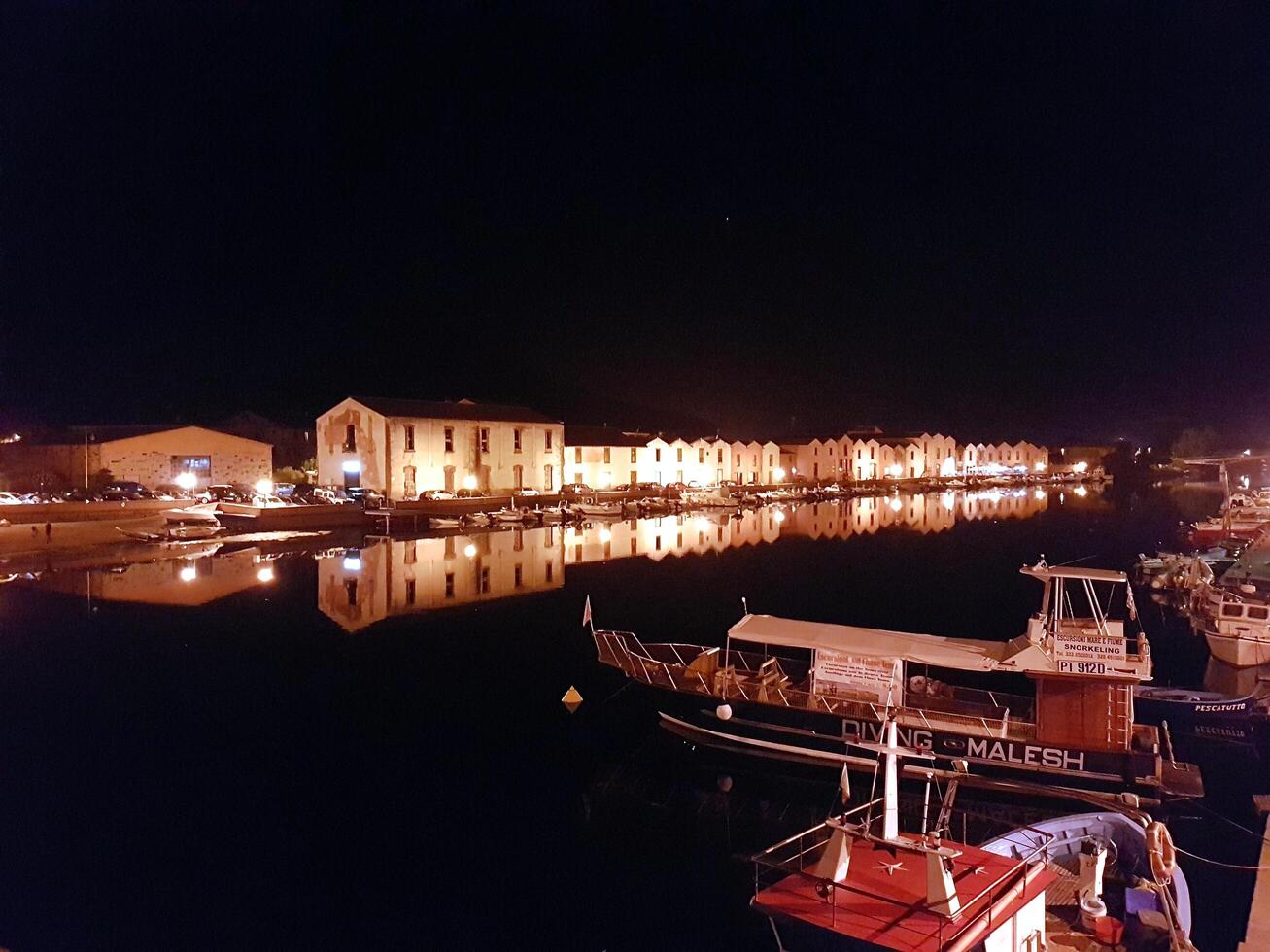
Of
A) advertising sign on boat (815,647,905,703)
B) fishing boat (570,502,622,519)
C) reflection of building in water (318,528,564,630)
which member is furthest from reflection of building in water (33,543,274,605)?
advertising sign on boat (815,647,905,703)

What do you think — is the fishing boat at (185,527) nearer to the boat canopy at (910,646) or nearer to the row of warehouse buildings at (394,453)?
the row of warehouse buildings at (394,453)

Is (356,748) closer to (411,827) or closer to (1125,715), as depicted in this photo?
(411,827)

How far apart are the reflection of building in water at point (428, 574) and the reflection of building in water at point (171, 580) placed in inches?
112

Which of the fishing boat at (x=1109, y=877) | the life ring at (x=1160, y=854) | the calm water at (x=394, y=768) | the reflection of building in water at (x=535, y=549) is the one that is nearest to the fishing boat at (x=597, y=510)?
the reflection of building in water at (x=535, y=549)

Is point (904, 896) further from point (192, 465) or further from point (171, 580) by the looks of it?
point (192, 465)

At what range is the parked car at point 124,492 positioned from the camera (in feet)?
150

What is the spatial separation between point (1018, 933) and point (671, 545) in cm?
3343

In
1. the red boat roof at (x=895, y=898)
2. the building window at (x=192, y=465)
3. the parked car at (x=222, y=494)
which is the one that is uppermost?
the building window at (x=192, y=465)

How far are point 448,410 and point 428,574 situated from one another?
890 inches

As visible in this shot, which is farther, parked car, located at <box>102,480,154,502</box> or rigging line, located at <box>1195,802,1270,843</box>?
parked car, located at <box>102,480,154,502</box>

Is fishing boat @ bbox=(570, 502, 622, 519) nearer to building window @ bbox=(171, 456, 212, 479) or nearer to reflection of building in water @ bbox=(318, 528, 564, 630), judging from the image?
reflection of building in water @ bbox=(318, 528, 564, 630)

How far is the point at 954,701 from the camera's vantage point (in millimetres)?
12742

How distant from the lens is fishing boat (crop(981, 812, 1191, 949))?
6863 millimetres

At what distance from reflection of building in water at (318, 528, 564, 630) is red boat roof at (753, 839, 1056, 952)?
1933 cm
